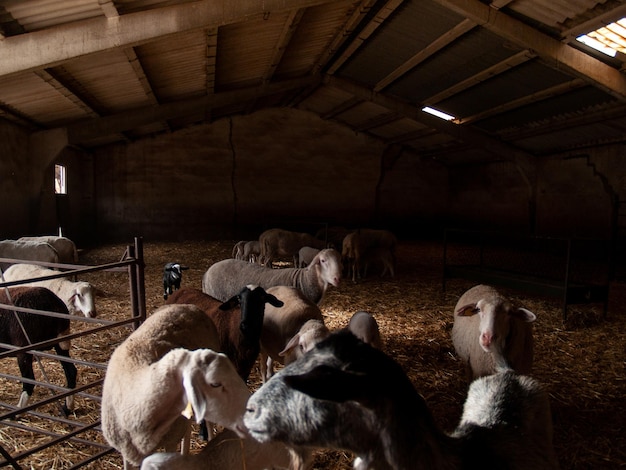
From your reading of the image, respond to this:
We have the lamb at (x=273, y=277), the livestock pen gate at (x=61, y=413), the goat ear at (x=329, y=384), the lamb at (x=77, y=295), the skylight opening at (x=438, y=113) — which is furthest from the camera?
the skylight opening at (x=438, y=113)

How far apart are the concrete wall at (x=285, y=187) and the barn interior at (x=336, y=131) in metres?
0.07

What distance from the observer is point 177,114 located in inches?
444

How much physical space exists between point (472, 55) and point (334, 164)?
905 centimetres

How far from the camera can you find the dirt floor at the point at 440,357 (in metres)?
2.97

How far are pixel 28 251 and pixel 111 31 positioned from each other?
15.3 ft

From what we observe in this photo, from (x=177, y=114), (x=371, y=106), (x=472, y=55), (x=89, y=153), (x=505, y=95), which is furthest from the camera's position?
(x=89, y=153)

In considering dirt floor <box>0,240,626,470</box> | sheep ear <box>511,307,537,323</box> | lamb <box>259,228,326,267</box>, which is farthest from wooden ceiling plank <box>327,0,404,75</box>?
sheep ear <box>511,307,537,323</box>

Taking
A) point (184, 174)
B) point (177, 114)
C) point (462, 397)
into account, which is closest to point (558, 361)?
point (462, 397)

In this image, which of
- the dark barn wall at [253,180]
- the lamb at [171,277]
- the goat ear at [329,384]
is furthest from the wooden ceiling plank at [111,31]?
the dark barn wall at [253,180]

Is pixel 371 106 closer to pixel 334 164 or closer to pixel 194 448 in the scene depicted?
pixel 334 164

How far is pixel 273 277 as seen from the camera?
6.05 m

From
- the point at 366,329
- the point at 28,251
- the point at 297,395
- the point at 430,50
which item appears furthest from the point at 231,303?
the point at 430,50

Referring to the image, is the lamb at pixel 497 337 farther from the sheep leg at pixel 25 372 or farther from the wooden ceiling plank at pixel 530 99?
the wooden ceiling plank at pixel 530 99

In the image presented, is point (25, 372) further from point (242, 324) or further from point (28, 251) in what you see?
point (28, 251)
